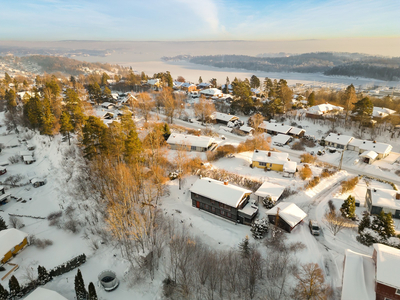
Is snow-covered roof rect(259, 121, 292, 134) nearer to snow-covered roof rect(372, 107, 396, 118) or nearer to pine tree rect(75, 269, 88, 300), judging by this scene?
snow-covered roof rect(372, 107, 396, 118)

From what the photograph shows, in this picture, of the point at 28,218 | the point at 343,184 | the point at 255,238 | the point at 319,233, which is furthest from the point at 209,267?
the point at 28,218

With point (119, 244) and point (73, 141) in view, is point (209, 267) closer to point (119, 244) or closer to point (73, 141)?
point (119, 244)

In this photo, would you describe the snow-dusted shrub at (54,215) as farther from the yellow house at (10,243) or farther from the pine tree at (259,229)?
the pine tree at (259,229)

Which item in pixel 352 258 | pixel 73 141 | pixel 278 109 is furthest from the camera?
pixel 278 109

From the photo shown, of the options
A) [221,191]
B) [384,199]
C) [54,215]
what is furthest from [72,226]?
[384,199]

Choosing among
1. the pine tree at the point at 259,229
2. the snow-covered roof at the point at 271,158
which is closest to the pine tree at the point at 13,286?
the pine tree at the point at 259,229

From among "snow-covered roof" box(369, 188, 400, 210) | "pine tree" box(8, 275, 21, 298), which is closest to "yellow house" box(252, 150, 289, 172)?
"snow-covered roof" box(369, 188, 400, 210)
